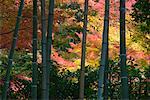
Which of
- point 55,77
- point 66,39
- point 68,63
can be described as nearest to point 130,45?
point 68,63

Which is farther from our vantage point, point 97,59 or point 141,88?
point 141,88

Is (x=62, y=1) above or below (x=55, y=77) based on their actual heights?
above

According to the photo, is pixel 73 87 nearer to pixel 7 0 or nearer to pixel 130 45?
pixel 130 45

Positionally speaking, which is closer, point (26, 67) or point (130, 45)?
point (130, 45)

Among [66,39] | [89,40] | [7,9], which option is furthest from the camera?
[66,39]

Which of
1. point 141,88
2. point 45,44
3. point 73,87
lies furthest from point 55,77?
point 45,44

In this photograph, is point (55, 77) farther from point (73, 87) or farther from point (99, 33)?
point (99, 33)

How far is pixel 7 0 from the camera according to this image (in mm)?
9648

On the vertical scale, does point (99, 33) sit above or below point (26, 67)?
above

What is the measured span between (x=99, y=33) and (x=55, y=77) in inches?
132

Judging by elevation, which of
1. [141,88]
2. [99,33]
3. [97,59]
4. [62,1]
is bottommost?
[141,88]

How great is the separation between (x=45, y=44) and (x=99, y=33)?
4.53 meters

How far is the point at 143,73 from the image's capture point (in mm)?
13484

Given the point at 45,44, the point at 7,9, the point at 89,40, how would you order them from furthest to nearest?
the point at 89,40
the point at 7,9
the point at 45,44
